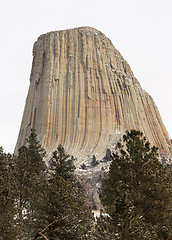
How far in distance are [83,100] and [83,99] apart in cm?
21

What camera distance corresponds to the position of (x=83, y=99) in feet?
166

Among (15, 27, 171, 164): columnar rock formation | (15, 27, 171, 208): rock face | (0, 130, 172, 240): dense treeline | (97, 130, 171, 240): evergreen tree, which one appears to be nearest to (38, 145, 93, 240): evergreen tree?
(0, 130, 172, 240): dense treeline

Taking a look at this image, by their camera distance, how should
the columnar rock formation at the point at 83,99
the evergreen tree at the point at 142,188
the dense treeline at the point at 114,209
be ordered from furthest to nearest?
the columnar rock formation at the point at 83,99
the evergreen tree at the point at 142,188
the dense treeline at the point at 114,209

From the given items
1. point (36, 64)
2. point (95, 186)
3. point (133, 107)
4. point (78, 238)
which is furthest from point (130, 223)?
point (36, 64)

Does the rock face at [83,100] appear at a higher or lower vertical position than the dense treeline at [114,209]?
higher

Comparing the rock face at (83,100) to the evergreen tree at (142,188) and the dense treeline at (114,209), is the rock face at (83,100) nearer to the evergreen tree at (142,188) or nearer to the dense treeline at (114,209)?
the evergreen tree at (142,188)

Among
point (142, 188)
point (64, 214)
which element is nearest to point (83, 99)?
point (142, 188)

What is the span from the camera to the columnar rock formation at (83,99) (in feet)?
154

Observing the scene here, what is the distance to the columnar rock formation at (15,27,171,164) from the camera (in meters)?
47.0

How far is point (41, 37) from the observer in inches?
2306

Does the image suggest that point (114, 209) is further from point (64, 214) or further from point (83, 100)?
point (83, 100)

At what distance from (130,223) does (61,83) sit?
4263 cm

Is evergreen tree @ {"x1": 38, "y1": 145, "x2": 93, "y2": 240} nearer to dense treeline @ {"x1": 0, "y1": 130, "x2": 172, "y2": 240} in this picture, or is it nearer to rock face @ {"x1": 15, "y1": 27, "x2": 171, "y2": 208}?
dense treeline @ {"x1": 0, "y1": 130, "x2": 172, "y2": 240}

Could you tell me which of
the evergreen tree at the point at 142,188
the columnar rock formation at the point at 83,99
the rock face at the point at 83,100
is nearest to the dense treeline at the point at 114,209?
the evergreen tree at the point at 142,188
